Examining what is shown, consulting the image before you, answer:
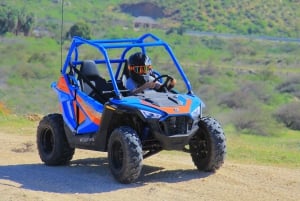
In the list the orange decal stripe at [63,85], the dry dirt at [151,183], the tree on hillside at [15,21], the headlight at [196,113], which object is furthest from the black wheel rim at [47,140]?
the tree on hillside at [15,21]

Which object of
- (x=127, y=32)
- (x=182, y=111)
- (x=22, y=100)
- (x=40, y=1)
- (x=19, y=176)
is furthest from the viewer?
(x=40, y=1)

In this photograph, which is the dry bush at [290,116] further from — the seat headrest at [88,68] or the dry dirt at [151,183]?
the seat headrest at [88,68]

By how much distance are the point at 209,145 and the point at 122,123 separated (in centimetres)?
126

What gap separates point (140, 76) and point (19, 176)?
226cm

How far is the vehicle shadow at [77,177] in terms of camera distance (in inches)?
359

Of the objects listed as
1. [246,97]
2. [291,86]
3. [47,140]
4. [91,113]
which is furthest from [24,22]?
[91,113]

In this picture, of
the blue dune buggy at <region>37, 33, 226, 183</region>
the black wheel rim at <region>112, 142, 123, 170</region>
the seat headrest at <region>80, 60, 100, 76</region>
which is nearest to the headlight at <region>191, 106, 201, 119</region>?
the blue dune buggy at <region>37, 33, 226, 183</region>

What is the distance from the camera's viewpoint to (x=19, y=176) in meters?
9.94

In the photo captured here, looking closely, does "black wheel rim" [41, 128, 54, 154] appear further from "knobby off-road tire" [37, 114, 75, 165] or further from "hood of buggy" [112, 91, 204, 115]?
"hood of buggy" [112, 91, 204, 115]

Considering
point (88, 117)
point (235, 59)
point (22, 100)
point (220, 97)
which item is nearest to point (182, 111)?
point (88, 117)

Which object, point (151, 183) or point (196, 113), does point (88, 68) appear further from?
point (151, 183)

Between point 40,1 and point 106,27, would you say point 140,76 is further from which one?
point 40,1

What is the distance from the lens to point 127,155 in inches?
355

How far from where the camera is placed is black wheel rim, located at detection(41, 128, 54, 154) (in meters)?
11.2
